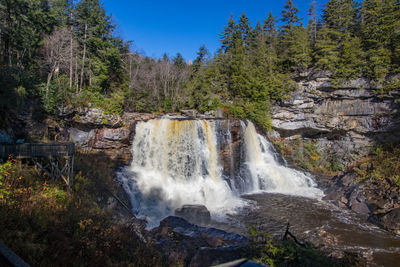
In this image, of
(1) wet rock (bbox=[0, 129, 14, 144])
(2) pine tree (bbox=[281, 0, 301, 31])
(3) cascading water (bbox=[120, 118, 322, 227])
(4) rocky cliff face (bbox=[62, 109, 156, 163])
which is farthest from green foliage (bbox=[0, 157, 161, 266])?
(2) pine tree (bbox=[281, 0, 301, 31])

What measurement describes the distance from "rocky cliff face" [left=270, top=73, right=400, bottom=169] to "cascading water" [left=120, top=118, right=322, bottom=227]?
6330 millimetres

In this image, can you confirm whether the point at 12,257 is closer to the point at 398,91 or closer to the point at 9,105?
the point at 9,105

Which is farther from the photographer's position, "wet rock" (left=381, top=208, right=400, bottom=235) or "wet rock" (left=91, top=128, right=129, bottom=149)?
"wet rock" (left=91, top=128, right=129, bottom=149)

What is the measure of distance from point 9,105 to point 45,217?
12691 millimetres

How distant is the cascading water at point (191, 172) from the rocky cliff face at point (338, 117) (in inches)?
249

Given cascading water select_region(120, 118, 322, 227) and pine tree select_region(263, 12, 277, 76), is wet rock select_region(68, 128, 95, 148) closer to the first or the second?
cascading water select_region(120, 118, 322, 227)

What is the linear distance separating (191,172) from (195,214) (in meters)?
5.14

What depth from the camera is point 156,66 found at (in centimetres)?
3466

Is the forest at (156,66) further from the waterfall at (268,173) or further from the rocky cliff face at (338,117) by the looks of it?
the waterfall at (268,173)

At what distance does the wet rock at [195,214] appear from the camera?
12406mm

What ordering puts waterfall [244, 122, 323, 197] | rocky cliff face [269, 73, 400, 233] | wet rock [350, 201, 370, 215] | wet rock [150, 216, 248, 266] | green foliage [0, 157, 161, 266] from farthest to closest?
rocky cliff face [269, 73, 400, 233] → waterfall [244, 122, 323, 197] → wet rock [350, 201, 370, 215] → wet rock [150, 216, 248, 266] → green foliage [0, 157, 161, 266]

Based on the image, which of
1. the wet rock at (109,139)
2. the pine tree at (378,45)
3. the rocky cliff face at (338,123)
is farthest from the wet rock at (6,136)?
the pine tree at (378,45)

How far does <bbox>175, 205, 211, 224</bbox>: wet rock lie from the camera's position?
1241cm

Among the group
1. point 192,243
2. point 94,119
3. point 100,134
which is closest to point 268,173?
point 192,243
